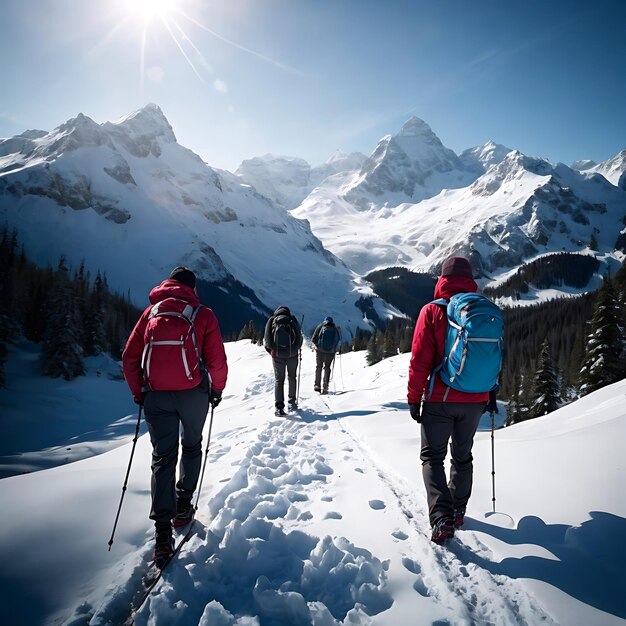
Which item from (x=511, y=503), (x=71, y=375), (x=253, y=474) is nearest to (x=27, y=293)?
(x=71, y=375)

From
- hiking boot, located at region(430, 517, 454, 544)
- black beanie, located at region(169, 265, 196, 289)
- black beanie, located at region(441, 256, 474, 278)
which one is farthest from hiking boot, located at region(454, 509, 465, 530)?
black beanie, located at region(169, 265, 196, 289)

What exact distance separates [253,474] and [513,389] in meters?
69.5

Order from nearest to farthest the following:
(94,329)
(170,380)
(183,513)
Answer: (170,380) → (183,513) → (94,329)

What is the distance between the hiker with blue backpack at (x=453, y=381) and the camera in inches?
136

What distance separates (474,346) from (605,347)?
25.1 meters

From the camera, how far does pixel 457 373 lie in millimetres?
3455

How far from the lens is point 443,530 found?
11.6 ft

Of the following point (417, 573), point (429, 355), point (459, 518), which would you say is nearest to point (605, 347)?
point (459, 518)

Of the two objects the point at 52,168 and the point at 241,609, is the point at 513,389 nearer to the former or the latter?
the point at 241,609

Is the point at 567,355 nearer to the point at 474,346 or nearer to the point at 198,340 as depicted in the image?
the point at 474,346

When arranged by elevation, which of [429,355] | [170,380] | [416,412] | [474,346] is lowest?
[416,412]

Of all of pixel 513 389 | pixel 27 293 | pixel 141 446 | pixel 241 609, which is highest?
pixel 27 293

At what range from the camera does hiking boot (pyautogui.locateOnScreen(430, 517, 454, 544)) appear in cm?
354

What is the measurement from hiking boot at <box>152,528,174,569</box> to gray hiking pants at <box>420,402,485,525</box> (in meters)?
2.77
